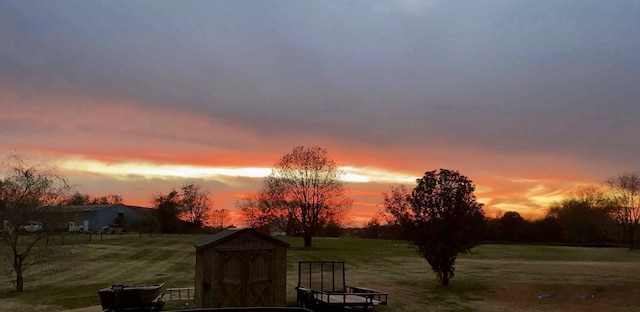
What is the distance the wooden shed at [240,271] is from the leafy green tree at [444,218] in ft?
37.1

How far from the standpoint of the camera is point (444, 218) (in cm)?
2725

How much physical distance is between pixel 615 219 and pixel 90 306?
75.4 meters

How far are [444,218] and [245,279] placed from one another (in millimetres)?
13046

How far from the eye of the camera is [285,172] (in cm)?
5762

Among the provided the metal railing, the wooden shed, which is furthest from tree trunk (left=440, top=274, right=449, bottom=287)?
the metal railing

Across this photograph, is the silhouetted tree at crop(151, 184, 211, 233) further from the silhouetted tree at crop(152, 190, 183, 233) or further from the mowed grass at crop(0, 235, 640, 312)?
the mowed grass at crop(0, 235, 640, 312)

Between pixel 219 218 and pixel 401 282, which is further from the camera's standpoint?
pixel 219 218

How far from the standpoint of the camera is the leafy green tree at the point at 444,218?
2709 cm

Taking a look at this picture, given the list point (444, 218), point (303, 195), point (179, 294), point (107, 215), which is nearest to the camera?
point (179, 294)

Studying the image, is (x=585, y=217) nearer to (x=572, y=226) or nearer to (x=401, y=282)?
(x=572, y=226)

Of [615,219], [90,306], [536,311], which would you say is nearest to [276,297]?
[90,306]

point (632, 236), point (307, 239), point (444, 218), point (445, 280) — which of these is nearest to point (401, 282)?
point (445, 280)

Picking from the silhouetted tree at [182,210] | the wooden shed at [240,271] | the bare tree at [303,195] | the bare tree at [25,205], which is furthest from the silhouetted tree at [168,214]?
the wooden shed at [240,271]

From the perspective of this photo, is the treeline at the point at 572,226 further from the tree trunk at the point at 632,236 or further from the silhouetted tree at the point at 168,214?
the silhouetted tree at the point at 168,214
